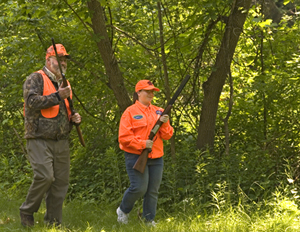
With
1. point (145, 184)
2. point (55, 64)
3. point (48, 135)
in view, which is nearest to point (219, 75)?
point (145, 184)

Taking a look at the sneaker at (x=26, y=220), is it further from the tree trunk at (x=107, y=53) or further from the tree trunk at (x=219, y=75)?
the tree trunk at (x=219, y=75)

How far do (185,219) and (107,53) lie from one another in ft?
11.0

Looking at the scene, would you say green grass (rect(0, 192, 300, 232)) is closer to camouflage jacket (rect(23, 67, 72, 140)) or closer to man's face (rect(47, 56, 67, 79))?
camouflage jacket (rect(23, 67, 72, 140))

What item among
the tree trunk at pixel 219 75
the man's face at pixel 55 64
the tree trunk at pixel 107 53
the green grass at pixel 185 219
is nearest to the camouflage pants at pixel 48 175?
the green grass at pixel 185 219

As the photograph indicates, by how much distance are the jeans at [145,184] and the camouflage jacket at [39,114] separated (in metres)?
0.95

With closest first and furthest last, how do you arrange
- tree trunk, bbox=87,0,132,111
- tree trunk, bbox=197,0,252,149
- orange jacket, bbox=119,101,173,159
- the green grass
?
the green grass, orange jacket, bbox=119,101,173,159, tree trunk, bbox=87,0,132,111, tree trunk, bbox=197,0,252,149

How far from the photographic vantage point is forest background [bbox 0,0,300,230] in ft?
24.7

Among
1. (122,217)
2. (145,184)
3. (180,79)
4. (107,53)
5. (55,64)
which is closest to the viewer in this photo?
(55,64)

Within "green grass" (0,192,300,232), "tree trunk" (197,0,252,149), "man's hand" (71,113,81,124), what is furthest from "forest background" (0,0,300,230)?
"man's hand" (71,113,81,124)

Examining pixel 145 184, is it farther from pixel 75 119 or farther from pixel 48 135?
pixel 48 135

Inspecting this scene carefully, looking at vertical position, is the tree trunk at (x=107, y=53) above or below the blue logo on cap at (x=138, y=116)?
above

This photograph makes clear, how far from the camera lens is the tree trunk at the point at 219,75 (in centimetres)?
790

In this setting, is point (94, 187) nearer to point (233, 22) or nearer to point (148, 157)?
point (148, 157)

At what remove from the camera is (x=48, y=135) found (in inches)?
209
